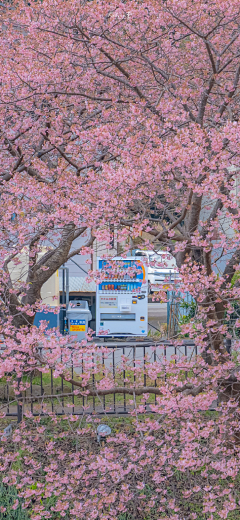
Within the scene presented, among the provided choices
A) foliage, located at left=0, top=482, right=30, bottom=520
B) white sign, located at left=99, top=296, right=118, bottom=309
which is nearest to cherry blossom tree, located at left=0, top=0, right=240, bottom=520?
foliage, located at left=0, top=482, right=30, bottom=520

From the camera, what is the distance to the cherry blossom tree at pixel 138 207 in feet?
11.9

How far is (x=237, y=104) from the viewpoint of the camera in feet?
17.3

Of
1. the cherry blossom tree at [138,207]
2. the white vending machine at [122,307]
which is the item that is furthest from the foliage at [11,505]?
the white vending machine at [122,307]

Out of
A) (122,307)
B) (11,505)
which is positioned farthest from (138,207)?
(122,307)

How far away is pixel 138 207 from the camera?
168 inches

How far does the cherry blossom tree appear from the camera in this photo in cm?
364

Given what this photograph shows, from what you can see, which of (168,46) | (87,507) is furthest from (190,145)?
(87,507)

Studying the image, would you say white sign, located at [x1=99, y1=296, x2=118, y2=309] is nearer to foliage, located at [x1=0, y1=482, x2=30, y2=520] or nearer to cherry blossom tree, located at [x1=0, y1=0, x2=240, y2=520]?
cherry blossom tree, located at [x1=0, y1=0, x2=240, y2=520]

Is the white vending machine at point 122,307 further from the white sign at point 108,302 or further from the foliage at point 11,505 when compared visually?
the foliage at point 11,505

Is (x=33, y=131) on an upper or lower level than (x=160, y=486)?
upper

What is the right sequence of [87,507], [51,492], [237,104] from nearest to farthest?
[87,507], [51,492], [237,104]

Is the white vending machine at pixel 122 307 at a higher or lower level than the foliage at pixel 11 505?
higher

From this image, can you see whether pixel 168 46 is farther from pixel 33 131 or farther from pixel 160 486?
pixel 160 486

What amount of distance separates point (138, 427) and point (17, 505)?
4.79ft
